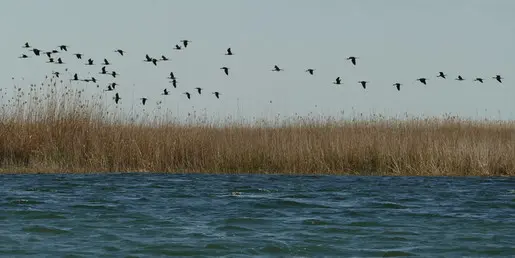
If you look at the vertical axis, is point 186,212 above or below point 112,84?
below

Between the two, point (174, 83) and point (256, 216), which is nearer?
point (256, 216)

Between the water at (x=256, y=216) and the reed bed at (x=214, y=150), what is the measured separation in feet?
4.85

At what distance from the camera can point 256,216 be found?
34.5ft

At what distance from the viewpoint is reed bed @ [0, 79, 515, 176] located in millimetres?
17406

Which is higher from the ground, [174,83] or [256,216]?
[174,83]

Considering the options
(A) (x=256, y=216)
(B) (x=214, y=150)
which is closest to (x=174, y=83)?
(B) (x=214, y=150)

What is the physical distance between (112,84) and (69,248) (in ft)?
40.7

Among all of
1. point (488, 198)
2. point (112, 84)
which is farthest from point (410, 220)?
point (112, 84)

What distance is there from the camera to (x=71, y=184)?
1479cm

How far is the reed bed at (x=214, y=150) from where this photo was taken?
17406mm

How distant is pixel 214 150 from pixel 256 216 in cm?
795

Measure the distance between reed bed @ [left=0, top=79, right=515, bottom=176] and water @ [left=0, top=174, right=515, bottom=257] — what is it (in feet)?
4.85

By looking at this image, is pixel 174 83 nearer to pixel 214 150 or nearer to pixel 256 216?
pixel 214 150

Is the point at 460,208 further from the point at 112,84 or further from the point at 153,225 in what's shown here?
the point at 112,84
